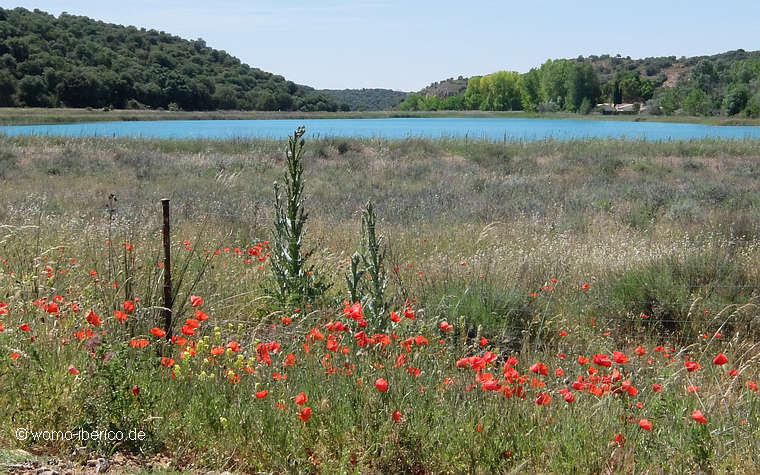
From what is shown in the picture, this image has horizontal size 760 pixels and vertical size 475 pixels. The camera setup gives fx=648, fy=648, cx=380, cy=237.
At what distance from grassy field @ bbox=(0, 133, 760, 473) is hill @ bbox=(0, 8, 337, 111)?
6521 cm

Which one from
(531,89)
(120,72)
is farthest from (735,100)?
(120,72)

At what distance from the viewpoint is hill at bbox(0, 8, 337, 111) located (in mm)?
69125

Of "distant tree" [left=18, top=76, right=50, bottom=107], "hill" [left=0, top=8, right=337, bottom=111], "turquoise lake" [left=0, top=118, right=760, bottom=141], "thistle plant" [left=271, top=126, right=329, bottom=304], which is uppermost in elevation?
"hill" [left=0, top=8, right=337, bottom=111]

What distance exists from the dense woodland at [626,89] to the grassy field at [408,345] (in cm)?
7622

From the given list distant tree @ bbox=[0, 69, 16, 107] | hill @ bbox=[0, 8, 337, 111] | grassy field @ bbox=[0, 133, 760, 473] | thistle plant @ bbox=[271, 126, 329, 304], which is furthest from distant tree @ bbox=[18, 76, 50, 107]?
thistle plant @ bbox=[271, 126, 329, 304]

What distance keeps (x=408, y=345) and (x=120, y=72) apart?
281 ft

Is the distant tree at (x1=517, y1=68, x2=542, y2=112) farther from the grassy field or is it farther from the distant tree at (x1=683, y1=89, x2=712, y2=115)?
the grassy field

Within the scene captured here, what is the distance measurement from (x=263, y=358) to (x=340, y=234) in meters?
6.24

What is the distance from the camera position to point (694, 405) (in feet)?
10.9

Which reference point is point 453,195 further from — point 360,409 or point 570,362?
point 360,409

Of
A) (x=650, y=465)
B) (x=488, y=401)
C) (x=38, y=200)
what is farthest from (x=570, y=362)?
(x=38, y=200)

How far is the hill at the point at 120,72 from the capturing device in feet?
227

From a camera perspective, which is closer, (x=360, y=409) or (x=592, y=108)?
(x=360, y=409)

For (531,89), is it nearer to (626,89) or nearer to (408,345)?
(626,89)
